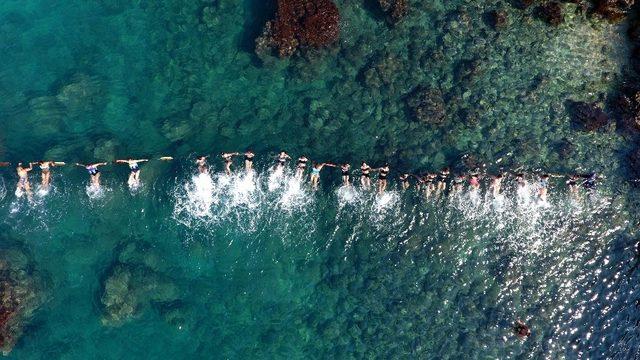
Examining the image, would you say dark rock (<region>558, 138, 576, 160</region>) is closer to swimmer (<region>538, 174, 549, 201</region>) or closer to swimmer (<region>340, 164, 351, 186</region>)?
swimmer (<region>538, 174, 549, 201</region>)

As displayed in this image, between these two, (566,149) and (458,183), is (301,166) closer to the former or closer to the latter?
(458,183)

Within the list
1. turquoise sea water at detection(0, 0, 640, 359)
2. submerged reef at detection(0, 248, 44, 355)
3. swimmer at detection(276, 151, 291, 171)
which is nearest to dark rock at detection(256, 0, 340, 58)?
turquoise sea water at detection(0, 0, 640, 359)

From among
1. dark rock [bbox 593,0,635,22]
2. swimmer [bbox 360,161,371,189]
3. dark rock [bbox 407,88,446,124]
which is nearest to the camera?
swimmer [bbox 360,161,371,189]

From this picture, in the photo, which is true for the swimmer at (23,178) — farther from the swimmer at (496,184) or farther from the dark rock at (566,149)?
the dark rock at (566,149)

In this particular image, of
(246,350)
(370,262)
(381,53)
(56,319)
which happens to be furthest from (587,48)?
(56,319)

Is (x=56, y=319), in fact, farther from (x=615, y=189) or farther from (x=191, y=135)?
(x=615, y=189)
